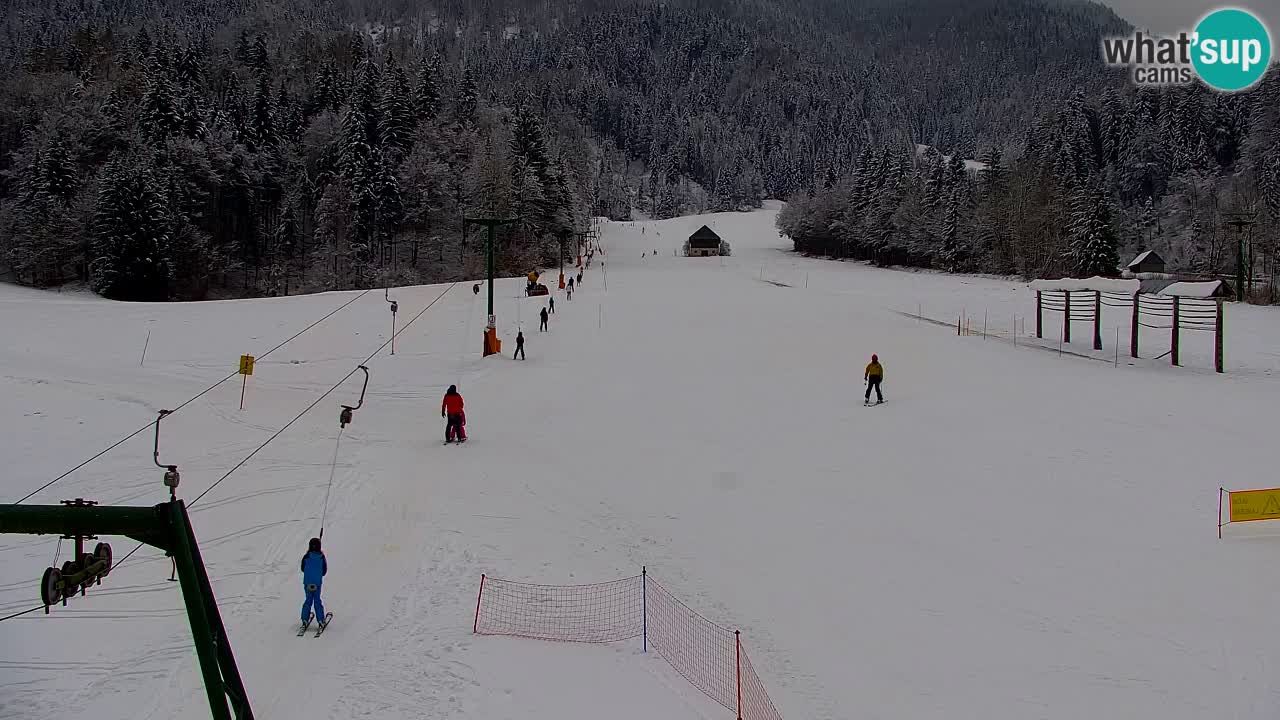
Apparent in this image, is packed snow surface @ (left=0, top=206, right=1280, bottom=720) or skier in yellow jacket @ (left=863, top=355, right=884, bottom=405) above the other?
skier in yellow jacket @ (left=863, top=355, right=884, bottom=405)

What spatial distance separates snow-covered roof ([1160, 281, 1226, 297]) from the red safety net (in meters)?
28.2

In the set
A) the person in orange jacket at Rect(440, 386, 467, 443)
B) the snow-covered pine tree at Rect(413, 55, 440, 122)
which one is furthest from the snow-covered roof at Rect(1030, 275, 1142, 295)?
the snow-covered pine tree at Rect(413, 55, 440, 122)

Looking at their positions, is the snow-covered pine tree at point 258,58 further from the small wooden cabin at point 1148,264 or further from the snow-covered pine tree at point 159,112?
the small wooden cabin at point 1148,264

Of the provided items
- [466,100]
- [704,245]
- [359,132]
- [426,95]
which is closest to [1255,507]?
[359,132]

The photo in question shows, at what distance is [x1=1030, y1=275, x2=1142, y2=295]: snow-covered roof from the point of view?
105ft

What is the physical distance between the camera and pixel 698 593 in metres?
12.2

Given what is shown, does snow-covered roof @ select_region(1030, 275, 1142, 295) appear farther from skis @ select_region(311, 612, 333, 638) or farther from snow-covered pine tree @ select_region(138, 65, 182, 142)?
snow-covered pine tree @ select_region(138, 65, 182, 142)

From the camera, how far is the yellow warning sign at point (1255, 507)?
13.4 meters

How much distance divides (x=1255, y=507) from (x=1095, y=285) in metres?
23.7

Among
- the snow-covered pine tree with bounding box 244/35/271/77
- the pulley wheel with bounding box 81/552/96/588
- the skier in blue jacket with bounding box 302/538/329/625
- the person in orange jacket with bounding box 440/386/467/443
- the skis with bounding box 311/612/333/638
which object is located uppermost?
the snow-covered pine tree with bounding box 244/35/271/77

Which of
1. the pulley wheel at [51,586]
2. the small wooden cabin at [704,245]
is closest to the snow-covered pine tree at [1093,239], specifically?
the small wooden cabin at [704,245]

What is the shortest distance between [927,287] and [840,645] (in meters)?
59.0

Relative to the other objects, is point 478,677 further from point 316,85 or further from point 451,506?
point 316,85

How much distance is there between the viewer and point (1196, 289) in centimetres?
3055
